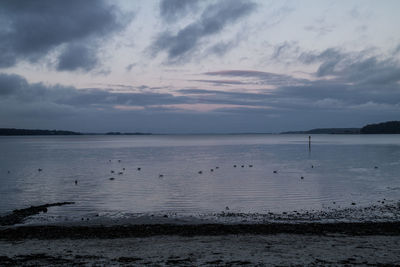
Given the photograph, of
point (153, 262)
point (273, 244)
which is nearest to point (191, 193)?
point (273, 244)

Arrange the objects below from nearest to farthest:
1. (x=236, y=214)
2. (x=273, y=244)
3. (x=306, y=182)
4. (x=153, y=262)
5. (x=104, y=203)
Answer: (x=153, y=262)
(x=273, y=244)
(x=236, y=214)
(x=104, y=203)
(x=306, y=182)

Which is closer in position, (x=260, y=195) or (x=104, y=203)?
(x=104, y=203)

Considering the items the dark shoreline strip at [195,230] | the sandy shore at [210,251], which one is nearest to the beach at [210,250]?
the sandy shore at [210,251]

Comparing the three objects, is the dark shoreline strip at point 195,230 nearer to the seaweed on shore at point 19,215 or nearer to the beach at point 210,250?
the beach at point 210,250

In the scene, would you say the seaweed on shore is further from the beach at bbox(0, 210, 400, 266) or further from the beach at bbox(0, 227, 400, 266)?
the beach at bbox(0, 227, 400, 266)

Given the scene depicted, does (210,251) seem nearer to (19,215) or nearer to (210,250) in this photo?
(210,250)

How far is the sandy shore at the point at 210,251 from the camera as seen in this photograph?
39.1ft

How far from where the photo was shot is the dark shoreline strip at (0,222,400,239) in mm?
15852

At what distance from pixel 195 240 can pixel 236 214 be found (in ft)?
21.6

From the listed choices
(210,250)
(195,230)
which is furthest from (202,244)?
(195,230)

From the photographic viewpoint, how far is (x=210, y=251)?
43.4 ft

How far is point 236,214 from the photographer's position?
21.1 meters

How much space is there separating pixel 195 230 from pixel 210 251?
138 inches

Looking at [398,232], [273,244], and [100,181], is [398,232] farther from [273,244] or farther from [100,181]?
[100,181]
